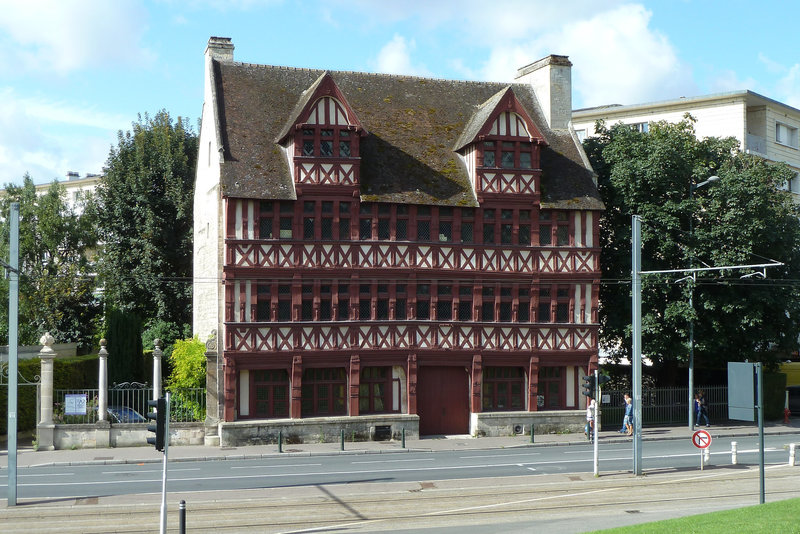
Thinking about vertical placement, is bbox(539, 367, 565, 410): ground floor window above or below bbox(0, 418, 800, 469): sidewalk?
above

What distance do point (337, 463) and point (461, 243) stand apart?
36.2ft

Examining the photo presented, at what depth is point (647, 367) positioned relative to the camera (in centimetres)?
4700

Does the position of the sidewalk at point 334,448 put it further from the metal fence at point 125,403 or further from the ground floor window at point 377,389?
the ground floor window at point 377,389

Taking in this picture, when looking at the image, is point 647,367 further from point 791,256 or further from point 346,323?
point 346,323

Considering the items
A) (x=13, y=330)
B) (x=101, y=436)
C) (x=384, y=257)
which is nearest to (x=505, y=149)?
(x=384, y=257)

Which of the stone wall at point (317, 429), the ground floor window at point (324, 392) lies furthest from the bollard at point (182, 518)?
the ground floor window at point (324, 392)

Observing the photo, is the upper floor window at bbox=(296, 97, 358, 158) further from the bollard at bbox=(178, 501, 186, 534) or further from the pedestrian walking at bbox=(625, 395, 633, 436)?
the bollard at bbox=(178, 501, 186, 534)

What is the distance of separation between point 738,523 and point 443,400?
2210 cm

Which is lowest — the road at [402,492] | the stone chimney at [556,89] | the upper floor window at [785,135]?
the road at [402,492]

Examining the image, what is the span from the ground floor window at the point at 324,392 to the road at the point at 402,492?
13.5 feet

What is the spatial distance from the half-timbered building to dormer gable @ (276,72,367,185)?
5 cm

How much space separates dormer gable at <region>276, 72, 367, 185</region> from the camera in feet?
116

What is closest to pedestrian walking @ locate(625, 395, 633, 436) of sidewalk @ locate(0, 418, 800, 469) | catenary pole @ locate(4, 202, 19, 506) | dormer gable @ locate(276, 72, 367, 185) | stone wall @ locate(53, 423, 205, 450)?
sidewalk @ locate(0, 418, 800, 469)

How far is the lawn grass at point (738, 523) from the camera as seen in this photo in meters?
15.1
